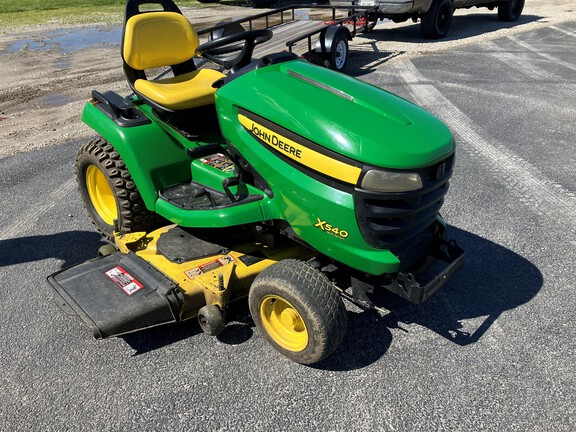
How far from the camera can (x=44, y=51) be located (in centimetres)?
1001

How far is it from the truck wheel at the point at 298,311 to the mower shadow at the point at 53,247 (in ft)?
5.09

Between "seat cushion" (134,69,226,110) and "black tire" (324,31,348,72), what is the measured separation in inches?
176

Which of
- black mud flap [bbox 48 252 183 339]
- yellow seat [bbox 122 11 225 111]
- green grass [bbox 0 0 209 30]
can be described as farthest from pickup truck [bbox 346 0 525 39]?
black mud flap [bbox 48 252 183 339]

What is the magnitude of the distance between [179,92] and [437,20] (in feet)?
27.1

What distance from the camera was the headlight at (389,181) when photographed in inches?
86.5

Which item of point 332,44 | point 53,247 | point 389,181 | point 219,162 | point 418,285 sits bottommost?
point 53,247

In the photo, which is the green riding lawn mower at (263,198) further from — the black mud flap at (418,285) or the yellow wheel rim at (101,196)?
the yellow wheel rim at (101,196)

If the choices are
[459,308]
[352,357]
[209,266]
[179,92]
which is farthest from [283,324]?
[179,92]

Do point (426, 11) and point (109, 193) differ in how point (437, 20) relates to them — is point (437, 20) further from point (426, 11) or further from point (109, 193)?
point (109, 193)

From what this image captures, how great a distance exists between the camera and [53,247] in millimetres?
3650

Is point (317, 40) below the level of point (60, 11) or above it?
above

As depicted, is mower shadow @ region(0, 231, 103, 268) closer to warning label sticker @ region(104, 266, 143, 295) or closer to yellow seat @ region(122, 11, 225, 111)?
warning label sticker @ region(104, 266, 143, 295)

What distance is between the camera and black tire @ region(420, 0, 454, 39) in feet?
31.9

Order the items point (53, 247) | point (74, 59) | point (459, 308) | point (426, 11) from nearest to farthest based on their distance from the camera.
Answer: point (459, 308) < point (53, 247) < point (74, 59) < point (426, 11)
